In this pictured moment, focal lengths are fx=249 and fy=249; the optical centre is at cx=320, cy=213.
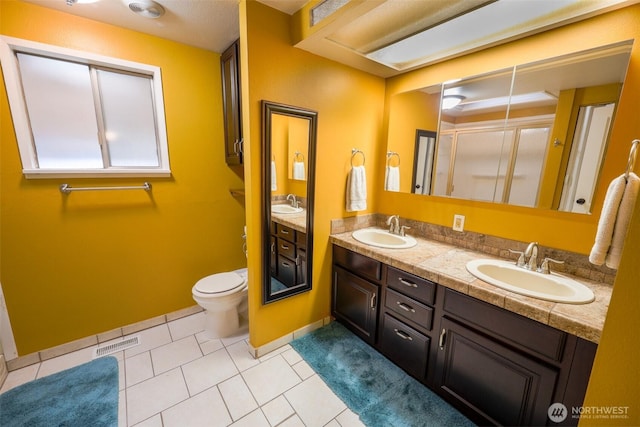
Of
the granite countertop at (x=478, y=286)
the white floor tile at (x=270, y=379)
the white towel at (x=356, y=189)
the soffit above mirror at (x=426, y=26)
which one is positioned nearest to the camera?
the granite countertop at (x=478, y=286)

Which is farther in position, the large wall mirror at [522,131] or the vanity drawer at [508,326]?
the large wall mirror at [522,131]

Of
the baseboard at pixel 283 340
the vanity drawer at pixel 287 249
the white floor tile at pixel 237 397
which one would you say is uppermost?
the vanity drawer at pixel 287 249

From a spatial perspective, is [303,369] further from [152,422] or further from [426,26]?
[426,26]

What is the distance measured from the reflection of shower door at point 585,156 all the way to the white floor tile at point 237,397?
85.4 inches

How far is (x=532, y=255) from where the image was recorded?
4.80 feet

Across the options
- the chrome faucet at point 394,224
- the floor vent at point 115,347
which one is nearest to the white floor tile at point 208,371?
the floor vent at point 115,347

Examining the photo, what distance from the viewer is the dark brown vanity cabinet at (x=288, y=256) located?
1921 millimetres

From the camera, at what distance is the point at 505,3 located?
4.09 feet

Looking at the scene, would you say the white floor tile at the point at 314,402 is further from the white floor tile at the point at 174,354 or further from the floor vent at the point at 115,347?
the floor vent at the point at 115,347

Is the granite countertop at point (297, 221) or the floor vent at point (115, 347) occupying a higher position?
the granite countertop at point (297, 221)

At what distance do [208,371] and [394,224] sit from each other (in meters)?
1.83

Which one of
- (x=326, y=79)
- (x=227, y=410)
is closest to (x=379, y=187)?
(x=326, y=79)

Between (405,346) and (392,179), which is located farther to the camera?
(392,179)

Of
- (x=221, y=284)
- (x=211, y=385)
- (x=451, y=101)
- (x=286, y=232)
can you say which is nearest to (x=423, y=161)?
(x=451, y=101)
